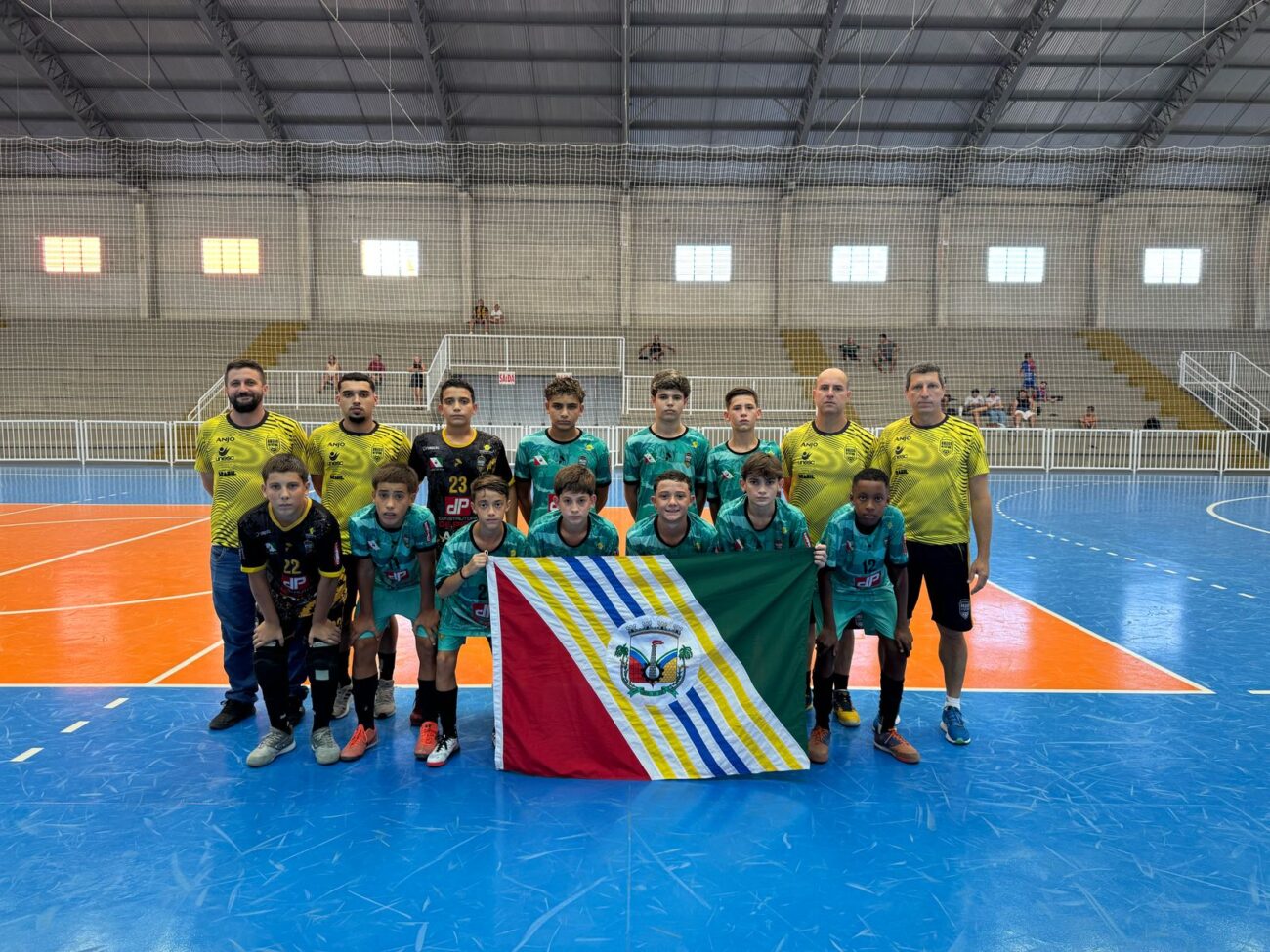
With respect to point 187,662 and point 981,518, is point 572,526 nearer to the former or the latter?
point 981,518

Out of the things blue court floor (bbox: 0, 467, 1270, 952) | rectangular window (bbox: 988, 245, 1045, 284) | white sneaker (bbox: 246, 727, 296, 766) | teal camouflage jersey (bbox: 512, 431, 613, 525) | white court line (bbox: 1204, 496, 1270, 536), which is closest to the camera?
blue court floor (bbox: 0, 467, 1270, 952)

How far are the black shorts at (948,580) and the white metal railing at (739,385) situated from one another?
20550 millimetres

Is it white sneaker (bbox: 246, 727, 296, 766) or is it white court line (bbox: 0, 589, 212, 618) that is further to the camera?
white court line (bbox: 0, 589, 212, 618)

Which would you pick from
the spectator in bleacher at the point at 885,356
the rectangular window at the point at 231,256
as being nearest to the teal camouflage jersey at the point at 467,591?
the spectator in bleacher at the point at 885,356

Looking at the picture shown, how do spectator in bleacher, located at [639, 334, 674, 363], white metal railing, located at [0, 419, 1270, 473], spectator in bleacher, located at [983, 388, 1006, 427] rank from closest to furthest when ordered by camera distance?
white metal railing, located at [0, 419, 1270, 473], spectator in bleacher, located at [983, 388, 1006, 427], spectator in bleacher, located at [639, 334, 674, 363]

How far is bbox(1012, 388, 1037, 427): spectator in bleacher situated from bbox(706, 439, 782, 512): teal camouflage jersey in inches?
836

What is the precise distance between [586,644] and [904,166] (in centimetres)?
2882

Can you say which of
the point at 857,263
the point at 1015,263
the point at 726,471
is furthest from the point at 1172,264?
the point at 726,471

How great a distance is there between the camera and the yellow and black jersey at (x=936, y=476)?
4.81 m

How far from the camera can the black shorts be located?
15.5ft

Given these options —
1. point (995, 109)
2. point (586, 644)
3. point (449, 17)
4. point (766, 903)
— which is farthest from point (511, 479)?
point (995, 109)

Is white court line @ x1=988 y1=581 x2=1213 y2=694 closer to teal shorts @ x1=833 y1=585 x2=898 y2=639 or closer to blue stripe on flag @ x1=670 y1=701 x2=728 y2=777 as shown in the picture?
teal shorts @ x1=833 y1=585 x2=898 y2=639

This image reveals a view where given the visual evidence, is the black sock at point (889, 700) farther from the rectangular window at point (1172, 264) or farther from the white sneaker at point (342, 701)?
the rectangular window at point (1172, 264)

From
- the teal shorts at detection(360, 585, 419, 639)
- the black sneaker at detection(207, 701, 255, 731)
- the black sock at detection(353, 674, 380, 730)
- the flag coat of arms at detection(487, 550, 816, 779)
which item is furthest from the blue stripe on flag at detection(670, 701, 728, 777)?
the black sneaker at detection(207, 701, 255, 731)
